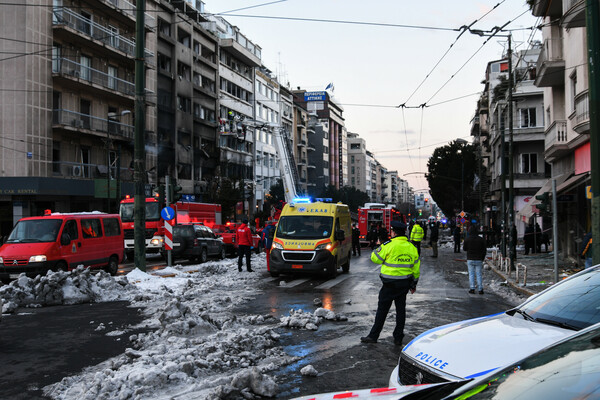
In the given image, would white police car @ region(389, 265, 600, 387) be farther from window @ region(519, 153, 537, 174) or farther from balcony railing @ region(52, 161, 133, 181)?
window @ region(519, 153, 537, 174)

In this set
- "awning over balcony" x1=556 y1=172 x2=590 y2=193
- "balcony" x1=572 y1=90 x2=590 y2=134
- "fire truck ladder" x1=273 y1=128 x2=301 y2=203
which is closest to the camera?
"balcony" x1=572 y1=90 x2=590 y2=134

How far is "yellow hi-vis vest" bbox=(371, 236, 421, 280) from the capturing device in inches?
317

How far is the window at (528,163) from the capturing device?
1794 inches

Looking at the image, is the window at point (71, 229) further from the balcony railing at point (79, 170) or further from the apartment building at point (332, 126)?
the apartment building at point (332, 126)

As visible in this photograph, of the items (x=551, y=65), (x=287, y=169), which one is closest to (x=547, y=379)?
(x=551, y=65)

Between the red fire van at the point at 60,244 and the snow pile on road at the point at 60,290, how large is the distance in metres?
2.64

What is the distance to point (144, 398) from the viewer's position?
555 cm

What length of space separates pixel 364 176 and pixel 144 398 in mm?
149514

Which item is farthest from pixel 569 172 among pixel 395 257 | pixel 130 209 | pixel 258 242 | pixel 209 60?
pixel 209 60

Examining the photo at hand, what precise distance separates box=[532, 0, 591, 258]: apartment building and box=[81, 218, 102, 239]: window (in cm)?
1586

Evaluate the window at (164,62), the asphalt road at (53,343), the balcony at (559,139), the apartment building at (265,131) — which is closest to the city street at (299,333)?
the asphalt road at (53,343)

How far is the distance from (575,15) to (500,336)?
16325 mm

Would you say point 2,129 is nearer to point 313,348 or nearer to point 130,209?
point 130,209

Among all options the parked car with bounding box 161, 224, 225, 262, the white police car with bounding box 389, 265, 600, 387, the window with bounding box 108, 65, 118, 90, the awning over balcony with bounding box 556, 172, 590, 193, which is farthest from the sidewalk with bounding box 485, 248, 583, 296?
the window with bounding box 108, 65, 118, 90
